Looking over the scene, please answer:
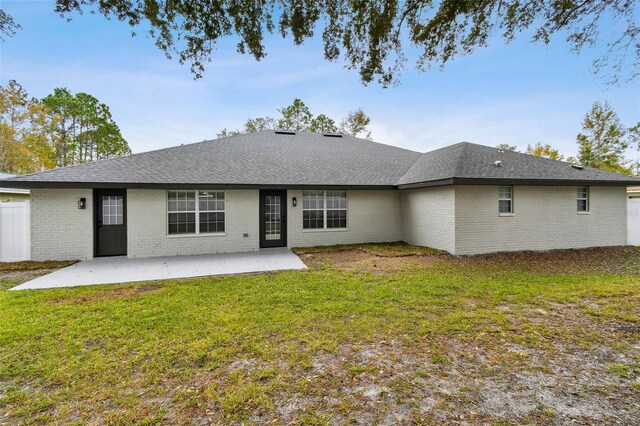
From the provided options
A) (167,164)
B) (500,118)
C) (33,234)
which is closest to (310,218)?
(167,164)

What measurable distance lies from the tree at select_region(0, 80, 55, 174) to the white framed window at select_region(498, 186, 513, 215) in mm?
33565

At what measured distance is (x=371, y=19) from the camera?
5059mm

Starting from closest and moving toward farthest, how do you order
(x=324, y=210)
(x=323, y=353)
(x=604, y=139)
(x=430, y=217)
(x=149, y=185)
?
(x=323, y=353) < (x=149, y=185) < (x=430, y=217) < (x=324, y=210) < (x=604, y=139)

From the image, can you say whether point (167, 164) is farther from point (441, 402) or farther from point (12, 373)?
point (441, 402)

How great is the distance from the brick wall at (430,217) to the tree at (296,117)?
1935cm

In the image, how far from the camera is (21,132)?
2252 cm

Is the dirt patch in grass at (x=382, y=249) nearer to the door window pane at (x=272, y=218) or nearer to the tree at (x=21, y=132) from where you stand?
the door window pane at (x=272, y=218)

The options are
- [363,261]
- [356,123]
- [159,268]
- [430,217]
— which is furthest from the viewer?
[356,123]

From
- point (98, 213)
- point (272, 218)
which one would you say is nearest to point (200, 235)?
point (272, 218)

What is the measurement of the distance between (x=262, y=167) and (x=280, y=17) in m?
6.73

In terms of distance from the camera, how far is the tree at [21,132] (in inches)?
850

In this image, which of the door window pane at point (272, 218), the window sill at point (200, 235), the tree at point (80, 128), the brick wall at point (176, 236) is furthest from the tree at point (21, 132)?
the door window pane at point (272, 218)

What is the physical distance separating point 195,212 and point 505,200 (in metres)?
11.2

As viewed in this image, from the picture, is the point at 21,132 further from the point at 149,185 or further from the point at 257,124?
the point at 149,185
